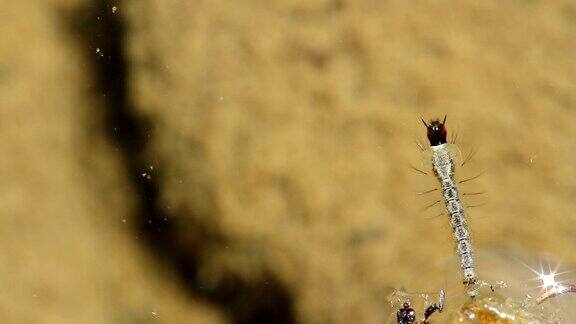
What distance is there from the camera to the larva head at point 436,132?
241 centimetres

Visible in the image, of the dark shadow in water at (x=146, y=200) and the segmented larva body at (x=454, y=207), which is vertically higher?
the segmented larva body at (x=454, y=207)

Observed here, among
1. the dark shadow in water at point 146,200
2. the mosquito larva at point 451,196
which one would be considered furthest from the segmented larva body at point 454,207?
the dark shadow in water at point 146,200

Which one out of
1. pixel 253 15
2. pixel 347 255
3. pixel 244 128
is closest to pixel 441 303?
pixel 347 255

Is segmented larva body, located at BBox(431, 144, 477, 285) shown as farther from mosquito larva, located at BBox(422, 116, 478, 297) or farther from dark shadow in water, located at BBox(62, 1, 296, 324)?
dark shadow in water, located at BBox(62, 1, 296, 324)

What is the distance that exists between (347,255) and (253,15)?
89 cm

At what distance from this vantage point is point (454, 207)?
247 centimetres

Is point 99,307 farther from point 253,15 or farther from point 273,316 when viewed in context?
point 253,15

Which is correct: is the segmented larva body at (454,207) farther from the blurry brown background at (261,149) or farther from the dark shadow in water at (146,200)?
the dark shadow in water at (146,200)

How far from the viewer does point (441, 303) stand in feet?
8.05

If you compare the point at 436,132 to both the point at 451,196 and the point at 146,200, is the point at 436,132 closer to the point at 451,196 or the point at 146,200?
the point at 451,196

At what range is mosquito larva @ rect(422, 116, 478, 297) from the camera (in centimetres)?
243

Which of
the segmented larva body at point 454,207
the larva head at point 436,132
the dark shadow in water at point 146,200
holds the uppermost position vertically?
the larva head at point 436,132

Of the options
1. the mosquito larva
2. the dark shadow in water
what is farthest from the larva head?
the dark shadow in water

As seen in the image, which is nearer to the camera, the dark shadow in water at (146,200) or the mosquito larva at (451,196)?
the mosquito larva at (451,196)
